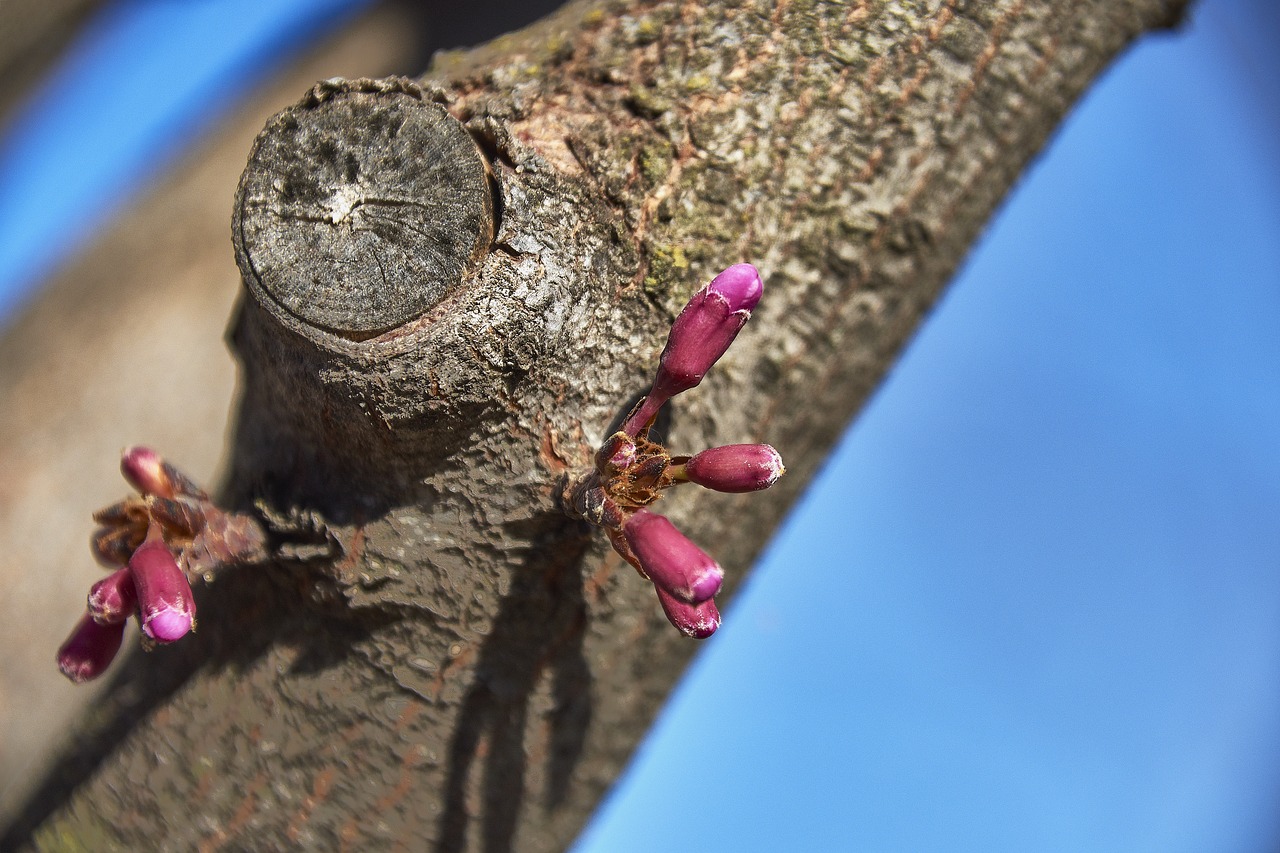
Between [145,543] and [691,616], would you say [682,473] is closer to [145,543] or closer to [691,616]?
[691,616]

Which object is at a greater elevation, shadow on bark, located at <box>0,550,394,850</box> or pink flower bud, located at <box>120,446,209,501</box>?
pink flower bud, located at <box>120,446,209,501</box>

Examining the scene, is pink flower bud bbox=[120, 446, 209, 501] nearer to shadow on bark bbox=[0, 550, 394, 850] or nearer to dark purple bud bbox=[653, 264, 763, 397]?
shadow on bark bbox=[0, 550, 394, 850]

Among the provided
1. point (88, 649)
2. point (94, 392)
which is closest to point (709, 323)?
point (88, 649)

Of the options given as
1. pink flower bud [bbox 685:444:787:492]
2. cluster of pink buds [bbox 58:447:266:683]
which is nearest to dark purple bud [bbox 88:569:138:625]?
cluster of pink buds [bbox 58:447:266:683]

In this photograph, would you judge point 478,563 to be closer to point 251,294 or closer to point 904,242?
point 251,294

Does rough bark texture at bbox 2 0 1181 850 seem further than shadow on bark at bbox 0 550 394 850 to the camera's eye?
No

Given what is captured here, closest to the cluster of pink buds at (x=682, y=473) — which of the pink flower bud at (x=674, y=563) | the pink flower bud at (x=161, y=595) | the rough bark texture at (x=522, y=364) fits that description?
the pink flower bud at (x=674, y=563)
